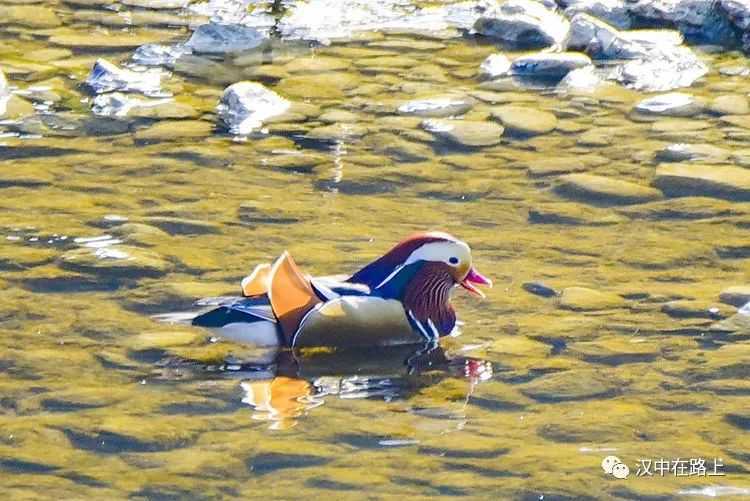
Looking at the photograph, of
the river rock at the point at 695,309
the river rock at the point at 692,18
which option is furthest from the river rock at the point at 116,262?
the river rock at the point at 692,18

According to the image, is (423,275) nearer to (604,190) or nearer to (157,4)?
(604,190)

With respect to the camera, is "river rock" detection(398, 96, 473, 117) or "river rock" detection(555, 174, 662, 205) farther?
"river rock" detection(398, 96, 473, 117)

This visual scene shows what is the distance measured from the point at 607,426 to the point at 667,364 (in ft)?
1.91

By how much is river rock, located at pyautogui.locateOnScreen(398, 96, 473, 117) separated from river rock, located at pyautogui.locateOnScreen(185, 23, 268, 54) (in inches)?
65.7

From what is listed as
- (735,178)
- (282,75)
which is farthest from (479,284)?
(282,75)

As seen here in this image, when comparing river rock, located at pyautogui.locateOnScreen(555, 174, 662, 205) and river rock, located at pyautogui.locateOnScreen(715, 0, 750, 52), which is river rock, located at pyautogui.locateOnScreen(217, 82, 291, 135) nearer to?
river rock, located at pyautogui.locateOnScreen(555, 174, 662, 205)

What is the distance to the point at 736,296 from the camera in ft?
18.8

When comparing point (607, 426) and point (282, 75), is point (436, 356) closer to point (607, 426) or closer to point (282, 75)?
point (607, 426)

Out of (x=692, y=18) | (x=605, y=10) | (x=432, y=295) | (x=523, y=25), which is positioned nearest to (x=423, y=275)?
(x=432, y=295)

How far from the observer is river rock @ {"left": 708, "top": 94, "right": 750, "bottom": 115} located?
8.50m

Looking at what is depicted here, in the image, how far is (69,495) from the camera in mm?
4160

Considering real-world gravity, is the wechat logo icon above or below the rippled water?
above

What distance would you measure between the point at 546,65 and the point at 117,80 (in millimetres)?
2438

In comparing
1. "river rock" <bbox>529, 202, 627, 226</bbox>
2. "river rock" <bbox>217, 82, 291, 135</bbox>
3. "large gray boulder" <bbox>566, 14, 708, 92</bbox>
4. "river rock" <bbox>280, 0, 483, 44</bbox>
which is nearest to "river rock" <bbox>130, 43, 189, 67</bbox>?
"river rock" <bbox>280, 0, 483, 44</bbox>
